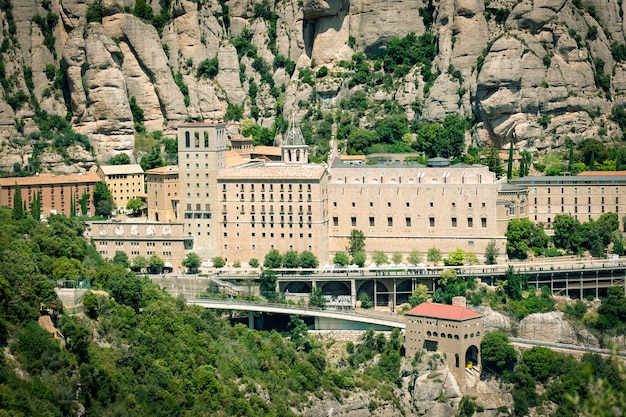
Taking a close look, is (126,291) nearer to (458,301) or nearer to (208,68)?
(458,301)

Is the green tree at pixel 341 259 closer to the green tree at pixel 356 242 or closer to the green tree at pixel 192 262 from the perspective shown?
the green tree at pixel 356 242

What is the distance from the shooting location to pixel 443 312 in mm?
96250

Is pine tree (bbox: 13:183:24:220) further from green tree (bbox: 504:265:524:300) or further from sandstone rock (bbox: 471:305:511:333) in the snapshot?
green tree (bbox: 504:265:524:300)

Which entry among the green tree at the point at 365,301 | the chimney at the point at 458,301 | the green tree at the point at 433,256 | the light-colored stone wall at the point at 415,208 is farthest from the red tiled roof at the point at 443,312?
the light-colored stone wall at the point at 415,208

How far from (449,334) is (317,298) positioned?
35.8 ft

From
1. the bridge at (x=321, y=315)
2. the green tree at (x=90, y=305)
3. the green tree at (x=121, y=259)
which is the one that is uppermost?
the green tree at (x=121, y=259)

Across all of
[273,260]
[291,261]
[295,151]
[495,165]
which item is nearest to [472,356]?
[291,261]

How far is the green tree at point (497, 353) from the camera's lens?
95.6m

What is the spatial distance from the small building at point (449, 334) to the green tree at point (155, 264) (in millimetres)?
19621

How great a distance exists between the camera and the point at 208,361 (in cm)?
8850

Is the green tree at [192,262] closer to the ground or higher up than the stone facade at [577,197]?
closer to the ground

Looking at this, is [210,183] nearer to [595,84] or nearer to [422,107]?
[422,107]

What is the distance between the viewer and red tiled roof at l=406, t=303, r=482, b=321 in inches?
3757

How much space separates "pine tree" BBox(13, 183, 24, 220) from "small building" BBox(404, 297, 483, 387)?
90.7 ft
